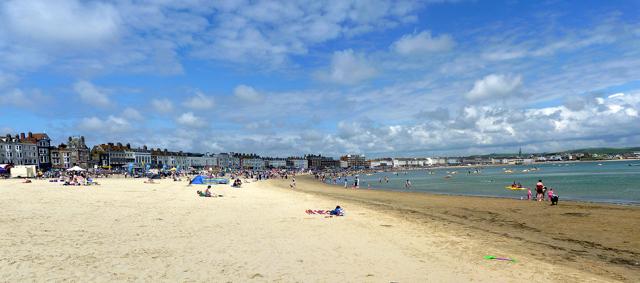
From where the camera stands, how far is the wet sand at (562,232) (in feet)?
31.0

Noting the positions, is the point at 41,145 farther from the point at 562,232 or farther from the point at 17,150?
the point at 562,232

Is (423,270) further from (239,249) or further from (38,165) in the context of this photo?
(38,165)

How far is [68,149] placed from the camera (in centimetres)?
10894

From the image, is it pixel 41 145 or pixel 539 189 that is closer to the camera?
pixel 539 189

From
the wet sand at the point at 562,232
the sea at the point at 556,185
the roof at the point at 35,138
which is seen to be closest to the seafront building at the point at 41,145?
the roof at the point at 35,138

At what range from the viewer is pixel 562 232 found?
45.0 feet

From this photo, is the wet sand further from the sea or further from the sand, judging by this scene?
the sea

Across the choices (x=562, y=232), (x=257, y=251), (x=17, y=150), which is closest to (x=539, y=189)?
(x=562, y=232)

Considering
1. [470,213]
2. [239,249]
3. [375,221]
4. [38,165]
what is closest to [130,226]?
[239,249]

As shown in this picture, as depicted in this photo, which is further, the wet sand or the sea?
the sea

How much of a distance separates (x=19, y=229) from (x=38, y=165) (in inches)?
4169

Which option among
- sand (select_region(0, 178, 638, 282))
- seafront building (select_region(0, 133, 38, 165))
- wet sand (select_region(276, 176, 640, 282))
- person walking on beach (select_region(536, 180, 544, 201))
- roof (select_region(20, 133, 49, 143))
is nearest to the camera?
sand (select_region(0, 178, 638, 282))

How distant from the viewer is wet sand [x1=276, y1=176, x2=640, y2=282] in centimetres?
945

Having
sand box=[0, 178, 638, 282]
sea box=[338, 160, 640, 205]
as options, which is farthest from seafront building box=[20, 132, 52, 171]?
sand box=[0, 178, 638, 282]
